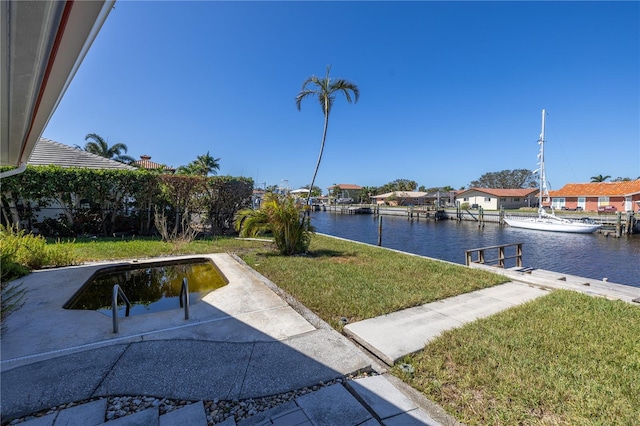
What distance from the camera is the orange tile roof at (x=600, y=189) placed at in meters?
33.7

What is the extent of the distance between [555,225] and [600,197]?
20.1m

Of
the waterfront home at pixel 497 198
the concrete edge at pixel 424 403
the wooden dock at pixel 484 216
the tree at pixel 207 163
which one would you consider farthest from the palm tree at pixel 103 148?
the waterfront home at pixel 497 198

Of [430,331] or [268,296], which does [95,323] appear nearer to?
[268,296]

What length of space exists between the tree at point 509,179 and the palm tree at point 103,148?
89.0 m

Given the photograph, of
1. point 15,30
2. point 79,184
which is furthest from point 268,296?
point 79,184

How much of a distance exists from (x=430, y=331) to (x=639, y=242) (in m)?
27.5

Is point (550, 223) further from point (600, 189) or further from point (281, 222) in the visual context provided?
point (281, 222)

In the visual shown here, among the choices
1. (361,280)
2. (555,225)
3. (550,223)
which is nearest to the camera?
(361,280)

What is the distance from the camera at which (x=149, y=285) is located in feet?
20.4

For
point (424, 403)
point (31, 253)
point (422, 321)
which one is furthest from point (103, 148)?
point (424, 403)

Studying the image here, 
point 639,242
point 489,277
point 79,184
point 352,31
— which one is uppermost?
point 352,31

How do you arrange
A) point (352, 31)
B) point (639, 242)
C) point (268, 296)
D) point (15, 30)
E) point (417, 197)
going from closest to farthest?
point (15, 30), point (268, 296), point (352, 31), point (639, 242), point (417, 197)

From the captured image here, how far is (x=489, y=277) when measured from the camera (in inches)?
261

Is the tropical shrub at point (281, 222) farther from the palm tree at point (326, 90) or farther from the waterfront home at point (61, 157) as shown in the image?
the waterfront home at point (61, 157)
